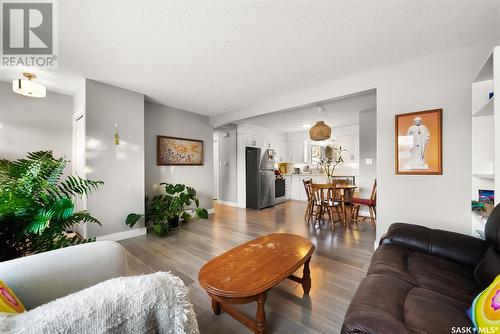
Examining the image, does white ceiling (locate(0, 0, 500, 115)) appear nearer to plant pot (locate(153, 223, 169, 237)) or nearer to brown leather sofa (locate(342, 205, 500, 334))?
brown leather sofa (locate(342, 205, 500, 334))

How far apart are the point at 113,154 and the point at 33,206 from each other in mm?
2313

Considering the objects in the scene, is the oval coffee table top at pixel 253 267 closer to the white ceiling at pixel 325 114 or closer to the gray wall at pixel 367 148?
the white ceiling at pixel 325 114

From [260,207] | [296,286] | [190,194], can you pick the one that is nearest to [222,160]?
[260,207]

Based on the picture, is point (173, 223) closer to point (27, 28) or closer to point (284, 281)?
point (284, 281)

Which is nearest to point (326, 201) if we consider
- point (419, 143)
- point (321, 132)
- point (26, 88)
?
point (321, 132)

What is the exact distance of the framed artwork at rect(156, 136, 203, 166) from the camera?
154 inches

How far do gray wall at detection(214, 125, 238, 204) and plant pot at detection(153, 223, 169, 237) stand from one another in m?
2.69

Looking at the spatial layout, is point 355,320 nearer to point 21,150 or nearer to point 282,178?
point 21,150

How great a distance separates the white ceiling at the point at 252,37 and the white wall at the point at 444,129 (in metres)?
0.16

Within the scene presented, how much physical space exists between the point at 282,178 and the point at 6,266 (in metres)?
5.78

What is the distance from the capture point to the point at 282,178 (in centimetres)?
622

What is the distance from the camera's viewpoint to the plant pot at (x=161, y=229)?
309 cm

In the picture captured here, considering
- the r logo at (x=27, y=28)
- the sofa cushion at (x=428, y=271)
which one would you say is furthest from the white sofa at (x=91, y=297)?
the r logo at (x=27, y=28)

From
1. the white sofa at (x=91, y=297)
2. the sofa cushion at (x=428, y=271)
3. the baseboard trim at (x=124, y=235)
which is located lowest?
the baseboard trim at (x=124, y=235)
